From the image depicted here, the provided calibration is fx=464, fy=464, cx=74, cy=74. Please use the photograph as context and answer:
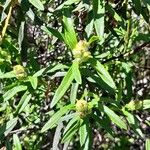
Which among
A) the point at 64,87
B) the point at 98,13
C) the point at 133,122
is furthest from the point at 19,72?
the point at 133,122

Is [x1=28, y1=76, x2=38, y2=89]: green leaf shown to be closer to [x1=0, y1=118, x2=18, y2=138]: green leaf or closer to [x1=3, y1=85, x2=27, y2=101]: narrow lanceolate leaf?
[x1=3, y1=85, x2=27, y2=101]: narrow lanceolate leaf

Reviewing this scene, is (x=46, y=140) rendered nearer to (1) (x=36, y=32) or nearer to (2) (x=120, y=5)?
(1) (x=36, y=32)

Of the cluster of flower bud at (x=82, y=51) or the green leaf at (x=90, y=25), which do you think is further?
the green leaf at (x=90, y=25)

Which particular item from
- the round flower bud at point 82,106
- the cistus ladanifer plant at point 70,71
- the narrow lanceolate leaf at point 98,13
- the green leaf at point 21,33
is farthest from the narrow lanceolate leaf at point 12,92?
the narrow lanceolate leaf at point 98,13

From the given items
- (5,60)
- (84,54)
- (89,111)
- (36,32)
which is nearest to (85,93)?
(89,111)

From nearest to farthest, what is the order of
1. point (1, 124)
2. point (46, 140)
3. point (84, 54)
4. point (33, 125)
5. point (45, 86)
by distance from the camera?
point (84, 54) → point (45, 86) → point (1, 124) → point (33, 125) → point (46, 140)

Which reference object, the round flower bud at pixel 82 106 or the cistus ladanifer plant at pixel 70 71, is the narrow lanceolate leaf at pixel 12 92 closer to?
the cistus ladanifer plant at pixel 70 71

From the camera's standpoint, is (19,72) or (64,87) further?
(19,72)

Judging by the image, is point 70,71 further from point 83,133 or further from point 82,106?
point 83,133
